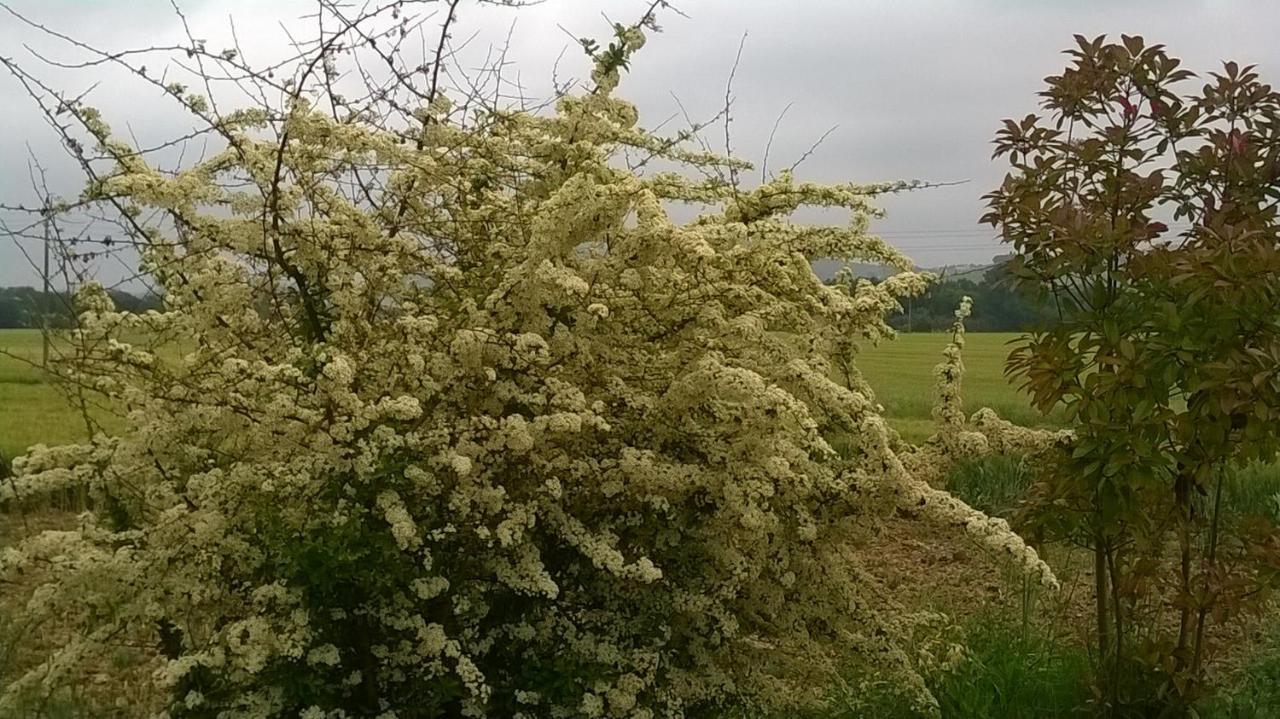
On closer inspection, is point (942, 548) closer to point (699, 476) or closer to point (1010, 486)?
point (1010, 486)

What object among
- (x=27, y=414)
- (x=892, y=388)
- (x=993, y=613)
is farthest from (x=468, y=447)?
(x=892, y=388)

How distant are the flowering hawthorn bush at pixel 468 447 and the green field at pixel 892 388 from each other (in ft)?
2.00

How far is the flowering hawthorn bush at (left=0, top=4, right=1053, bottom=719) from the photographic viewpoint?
3.07m

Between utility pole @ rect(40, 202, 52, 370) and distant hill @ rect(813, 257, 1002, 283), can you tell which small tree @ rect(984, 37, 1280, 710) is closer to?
distant hill @ rect(813, 257, 1002, 283)

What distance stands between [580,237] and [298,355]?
3.03 ft

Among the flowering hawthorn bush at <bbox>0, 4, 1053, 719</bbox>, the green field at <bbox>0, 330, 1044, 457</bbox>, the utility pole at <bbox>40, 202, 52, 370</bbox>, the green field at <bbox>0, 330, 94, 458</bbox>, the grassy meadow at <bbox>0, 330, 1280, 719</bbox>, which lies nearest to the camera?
the flowering hawthorn bush at <bbox>0, 4, 1053, 719</bbox>

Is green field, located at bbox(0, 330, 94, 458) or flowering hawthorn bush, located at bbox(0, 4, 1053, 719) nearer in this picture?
flowering hawthorn bush, located at bbox(0, 4, 1053, 719)

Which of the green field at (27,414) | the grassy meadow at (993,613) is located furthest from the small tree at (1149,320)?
the green field at (27,414)

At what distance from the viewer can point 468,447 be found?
313 cm

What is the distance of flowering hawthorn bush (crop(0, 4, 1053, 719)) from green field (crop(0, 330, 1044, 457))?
61 centimetres

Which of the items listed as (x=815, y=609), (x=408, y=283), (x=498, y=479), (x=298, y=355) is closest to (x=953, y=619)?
(x=815, y=609)

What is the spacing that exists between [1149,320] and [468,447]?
6.98 ft

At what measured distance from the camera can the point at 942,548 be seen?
287 inches

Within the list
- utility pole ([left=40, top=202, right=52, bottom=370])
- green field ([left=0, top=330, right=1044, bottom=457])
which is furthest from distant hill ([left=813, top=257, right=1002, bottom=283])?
utility pole ([left=40, top=202, right=52, bottom=370])
